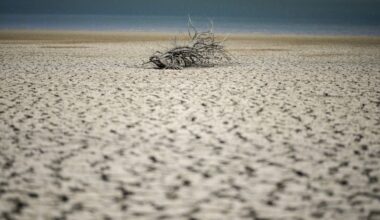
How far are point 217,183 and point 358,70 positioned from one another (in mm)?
9531

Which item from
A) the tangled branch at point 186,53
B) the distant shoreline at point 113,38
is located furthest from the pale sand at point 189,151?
the distant shoreline at point 113,38

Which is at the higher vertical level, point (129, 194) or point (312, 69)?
point (312, 69)

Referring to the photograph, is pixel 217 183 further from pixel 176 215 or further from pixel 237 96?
pixel 237 96

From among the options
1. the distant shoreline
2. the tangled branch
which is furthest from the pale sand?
the distant shoreline

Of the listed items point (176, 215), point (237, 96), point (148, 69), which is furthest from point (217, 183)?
point (148, 69)

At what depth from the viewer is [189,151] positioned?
4.34 metres

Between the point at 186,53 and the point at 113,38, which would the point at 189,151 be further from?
the point at 113,38

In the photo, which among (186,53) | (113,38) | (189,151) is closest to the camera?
(189,151)

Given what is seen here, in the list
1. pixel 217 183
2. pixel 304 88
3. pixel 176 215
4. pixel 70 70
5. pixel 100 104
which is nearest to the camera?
pixel 176 215

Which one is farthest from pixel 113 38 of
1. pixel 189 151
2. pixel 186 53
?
pixel 189 151

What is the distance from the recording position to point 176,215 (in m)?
2.87

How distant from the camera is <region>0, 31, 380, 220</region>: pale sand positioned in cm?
304

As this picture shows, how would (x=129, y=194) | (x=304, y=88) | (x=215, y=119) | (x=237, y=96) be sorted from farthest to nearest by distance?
1. (x=304, y=88)
2. (x=237, y=96)
3. (x=215, y=119)
4. (x=129, y=194)

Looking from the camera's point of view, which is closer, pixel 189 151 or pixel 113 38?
pixel 189 151
